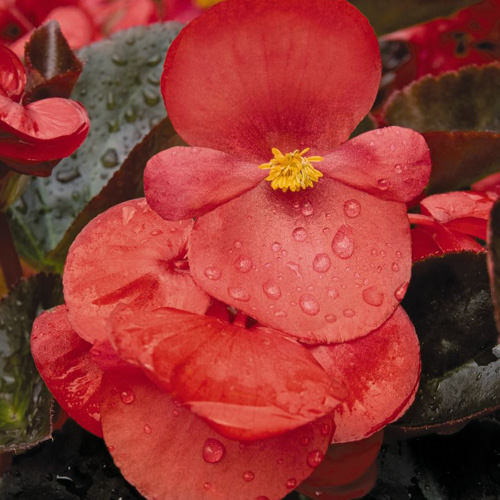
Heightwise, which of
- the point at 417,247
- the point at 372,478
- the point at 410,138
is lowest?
the point at 372,478

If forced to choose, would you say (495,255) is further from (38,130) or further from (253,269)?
(38,130)

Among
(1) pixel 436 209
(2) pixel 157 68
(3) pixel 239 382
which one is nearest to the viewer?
(3) pixel 239 382

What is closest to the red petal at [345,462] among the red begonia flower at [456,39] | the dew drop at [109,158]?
the dew drop at [109,158]

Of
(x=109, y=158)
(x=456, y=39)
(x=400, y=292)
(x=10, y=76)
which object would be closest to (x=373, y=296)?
(x=400, y=292)

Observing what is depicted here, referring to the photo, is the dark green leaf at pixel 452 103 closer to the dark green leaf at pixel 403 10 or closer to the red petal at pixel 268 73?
the dark green leaf at pixel 403 10

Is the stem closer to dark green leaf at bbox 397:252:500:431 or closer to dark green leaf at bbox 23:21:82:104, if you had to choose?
dark green leaf at bbox 23:21:82:104

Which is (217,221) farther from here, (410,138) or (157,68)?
(157,68)

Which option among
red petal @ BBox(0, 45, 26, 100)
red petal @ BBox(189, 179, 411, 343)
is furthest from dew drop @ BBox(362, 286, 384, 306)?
red petal @ BBox(0, 45, 26, 100)

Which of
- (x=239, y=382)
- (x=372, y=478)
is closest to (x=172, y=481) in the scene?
(x=239, y=382)
